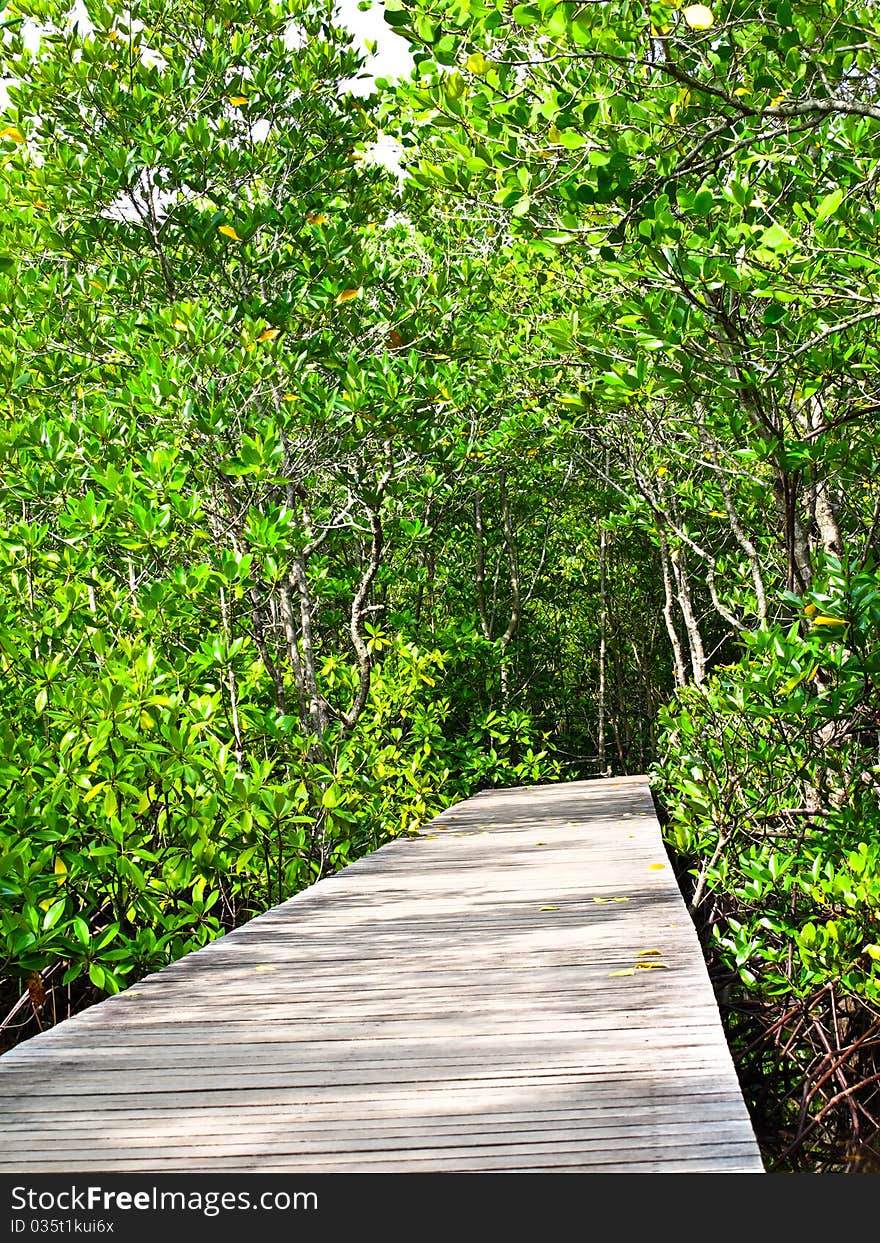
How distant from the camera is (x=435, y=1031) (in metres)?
2.34

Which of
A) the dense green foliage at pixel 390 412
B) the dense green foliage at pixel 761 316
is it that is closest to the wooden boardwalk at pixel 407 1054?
the dense green foliage at pixel 390 412

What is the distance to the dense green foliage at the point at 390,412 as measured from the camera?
2.93 meters

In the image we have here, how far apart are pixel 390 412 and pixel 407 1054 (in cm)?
330

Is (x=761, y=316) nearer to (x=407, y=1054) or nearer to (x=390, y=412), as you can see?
(x=390, y=412)

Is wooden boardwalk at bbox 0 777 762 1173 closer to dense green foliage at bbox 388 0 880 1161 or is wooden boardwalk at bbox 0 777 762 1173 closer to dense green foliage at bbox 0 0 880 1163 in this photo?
dense green foliage at bbox 0 0 880 1163

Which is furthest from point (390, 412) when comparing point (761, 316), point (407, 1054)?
point (407, 1054)

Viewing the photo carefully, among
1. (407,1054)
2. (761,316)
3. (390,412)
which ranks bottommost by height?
(407,1054)

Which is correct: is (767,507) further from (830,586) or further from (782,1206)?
(782,1206)

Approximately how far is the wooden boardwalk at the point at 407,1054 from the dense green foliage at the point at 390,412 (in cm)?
51

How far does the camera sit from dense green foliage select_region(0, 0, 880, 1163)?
2932 millimetres

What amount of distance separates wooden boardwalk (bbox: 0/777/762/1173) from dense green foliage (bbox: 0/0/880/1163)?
1.67 feet

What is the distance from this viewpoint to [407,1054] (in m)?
2.20

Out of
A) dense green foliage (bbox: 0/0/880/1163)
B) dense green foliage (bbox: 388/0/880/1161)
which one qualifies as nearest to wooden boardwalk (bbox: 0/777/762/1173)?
dense green foliage (bbox: 0/0/880/1163)

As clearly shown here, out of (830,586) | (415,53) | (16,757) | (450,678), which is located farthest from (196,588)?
(450,678)
